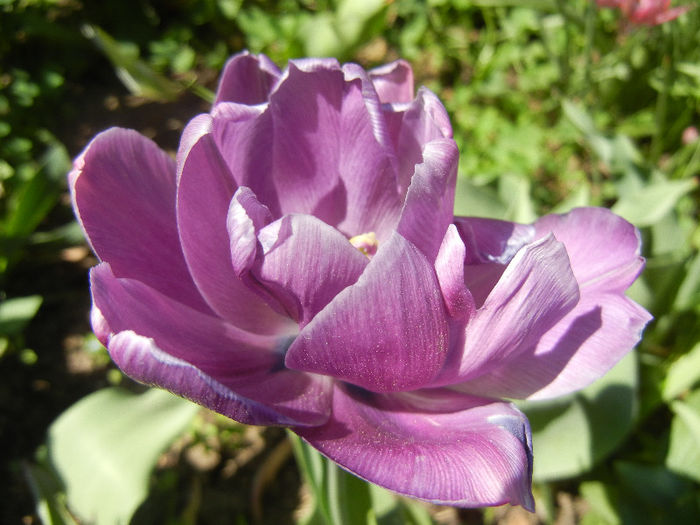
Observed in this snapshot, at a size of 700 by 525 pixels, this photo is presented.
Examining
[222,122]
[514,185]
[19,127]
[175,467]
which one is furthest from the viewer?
[19,127]

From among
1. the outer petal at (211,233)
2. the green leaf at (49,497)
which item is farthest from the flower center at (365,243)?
the green leaf at (49,497)

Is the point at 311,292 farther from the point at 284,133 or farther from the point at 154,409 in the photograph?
the point at 154,409

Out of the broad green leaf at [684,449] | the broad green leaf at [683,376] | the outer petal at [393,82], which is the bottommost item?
the broad green leaf at [684,449]

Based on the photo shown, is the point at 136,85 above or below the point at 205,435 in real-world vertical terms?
above

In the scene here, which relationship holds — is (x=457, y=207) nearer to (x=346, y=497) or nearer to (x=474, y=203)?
(x=474, y=203)

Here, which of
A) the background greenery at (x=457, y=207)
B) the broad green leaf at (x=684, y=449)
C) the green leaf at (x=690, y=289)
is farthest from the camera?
the green leaf at (x=690, y=289)

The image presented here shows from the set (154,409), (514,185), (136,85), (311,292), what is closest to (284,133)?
(311,292)

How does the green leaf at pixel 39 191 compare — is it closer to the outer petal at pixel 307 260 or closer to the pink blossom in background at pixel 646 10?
the outer petal at pixel 307 260
